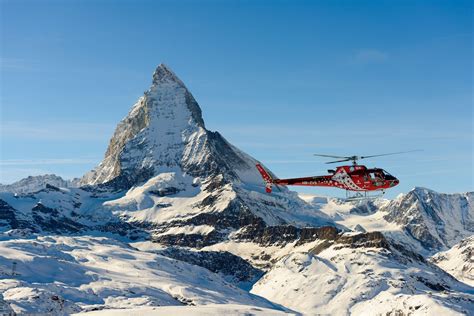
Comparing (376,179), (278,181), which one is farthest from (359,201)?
(278,181)

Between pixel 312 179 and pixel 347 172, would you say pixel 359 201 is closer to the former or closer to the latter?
pixel 347 172

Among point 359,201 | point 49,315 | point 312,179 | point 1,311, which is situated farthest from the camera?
point 49,315

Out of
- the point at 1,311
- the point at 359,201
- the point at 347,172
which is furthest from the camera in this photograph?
the point at 347,172

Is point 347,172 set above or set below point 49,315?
above

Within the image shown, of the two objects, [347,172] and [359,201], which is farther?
[347,172]

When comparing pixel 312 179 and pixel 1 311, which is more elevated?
pixel 312 179

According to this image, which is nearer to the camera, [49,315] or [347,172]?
[347,172]

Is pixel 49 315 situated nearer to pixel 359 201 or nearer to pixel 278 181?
pixel 278 181

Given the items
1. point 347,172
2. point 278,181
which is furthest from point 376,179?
point 278,181

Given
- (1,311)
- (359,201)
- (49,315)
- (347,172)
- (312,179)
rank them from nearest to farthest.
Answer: (1,311) → (359,201) → (347,172) → (312,179) → (49,315)
